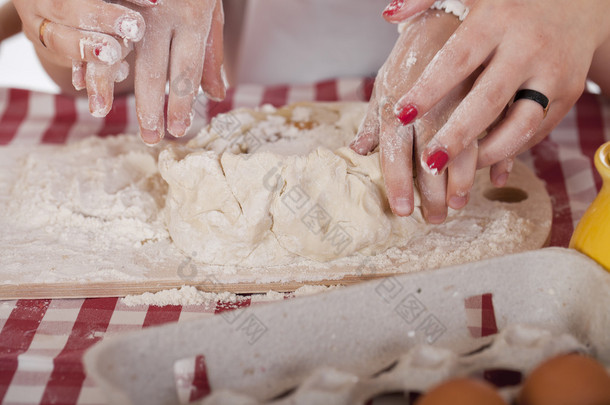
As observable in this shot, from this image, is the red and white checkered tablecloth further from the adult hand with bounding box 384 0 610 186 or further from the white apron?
the adult hand with bounding box 384 0 610 186

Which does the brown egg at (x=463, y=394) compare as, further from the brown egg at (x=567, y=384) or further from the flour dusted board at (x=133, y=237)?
the flour dusted board at (x=133, y=237)

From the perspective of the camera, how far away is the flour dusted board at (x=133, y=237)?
111 centimetres

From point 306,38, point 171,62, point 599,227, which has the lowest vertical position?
point 306,38

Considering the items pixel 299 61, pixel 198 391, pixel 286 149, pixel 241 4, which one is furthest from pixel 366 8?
pixel 198 391

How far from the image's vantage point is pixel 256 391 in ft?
2.59

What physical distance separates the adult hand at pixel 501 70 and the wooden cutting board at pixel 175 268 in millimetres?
191

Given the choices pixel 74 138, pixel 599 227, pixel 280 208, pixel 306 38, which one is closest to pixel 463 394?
pixel 599 227

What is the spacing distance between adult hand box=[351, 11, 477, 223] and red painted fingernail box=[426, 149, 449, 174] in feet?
0.27

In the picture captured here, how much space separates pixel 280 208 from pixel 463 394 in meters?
0.56

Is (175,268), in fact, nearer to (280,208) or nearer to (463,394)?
(280,208)

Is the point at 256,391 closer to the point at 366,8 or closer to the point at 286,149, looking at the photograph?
the point at 286,149

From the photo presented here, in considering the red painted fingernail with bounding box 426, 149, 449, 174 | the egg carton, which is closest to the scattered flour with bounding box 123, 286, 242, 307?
the egg carton

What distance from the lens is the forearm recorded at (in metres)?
1.31

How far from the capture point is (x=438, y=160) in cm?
99
